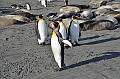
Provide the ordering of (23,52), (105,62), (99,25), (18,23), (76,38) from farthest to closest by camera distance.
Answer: (18,23)
(99,25)
(76,38)
(23,52)
(105,62)

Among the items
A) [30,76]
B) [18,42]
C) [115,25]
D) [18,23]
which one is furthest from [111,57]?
[18,23]

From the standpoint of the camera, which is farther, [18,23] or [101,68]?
[18,23]

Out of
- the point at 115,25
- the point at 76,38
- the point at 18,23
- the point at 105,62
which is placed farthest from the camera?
the point at 18,23

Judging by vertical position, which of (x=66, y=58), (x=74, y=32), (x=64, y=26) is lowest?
(x=66, y=58)

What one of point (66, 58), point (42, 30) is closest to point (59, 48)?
point (66, 58)

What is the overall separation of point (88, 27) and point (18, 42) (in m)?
3.23

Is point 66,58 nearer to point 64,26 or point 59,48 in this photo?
point 59,48

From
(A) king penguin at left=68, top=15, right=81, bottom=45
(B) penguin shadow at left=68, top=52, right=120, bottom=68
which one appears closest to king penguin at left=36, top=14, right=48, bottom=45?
(A) king penguin at left=68, top=15, right=81, bottom=45

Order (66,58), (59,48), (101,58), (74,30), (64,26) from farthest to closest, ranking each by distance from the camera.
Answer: (74,30) < (64,26) < (66,58) < (101,58) < (59,48)

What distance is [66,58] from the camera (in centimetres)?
817

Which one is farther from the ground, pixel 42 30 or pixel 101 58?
pixel 42 30

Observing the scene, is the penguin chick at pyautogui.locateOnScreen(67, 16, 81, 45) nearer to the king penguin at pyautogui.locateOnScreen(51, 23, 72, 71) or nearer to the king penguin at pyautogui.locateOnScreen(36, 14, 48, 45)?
the king penguin at pyautogui.locateOnScreen(36, 14, 48, 45)

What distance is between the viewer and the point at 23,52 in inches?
358

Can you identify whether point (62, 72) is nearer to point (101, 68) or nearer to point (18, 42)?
Answer: point (101, 68)
